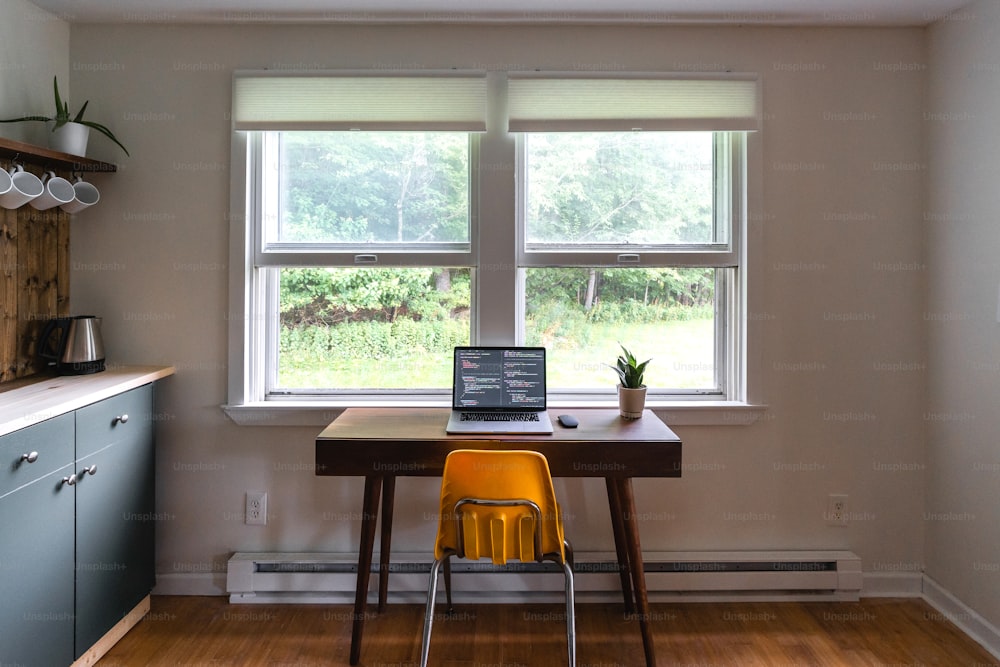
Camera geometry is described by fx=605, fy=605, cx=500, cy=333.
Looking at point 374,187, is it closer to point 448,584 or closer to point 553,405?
point 553,405

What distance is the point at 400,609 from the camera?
2.50 metres

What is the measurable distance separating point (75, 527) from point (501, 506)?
1409 millimetres

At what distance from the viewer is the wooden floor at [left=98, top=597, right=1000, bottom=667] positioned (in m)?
2.16

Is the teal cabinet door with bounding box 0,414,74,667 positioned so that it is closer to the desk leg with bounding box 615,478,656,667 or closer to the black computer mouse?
the black computer mouse

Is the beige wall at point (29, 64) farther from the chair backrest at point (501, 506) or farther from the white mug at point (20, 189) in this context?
the chair backrest at point (501, 506)

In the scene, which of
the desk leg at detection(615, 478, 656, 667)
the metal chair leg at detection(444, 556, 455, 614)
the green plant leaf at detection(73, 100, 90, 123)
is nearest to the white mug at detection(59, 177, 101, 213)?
the green plant leaf at detection(73, 100, 90, 123)

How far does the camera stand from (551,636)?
232 cm

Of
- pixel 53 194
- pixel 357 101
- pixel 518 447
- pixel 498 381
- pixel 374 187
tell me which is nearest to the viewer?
pixel 518 447

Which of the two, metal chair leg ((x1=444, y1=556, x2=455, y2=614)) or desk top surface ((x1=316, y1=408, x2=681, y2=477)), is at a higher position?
desk top surface ((x1=316, y1=408, x2=681, y2=477))

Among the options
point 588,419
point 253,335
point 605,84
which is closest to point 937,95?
point 605,84

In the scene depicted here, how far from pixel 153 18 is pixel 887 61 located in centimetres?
308

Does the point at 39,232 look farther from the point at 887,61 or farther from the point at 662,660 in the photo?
the point at 887,61

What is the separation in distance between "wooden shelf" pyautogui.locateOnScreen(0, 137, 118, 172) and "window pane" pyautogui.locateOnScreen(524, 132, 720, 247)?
5.69 ft

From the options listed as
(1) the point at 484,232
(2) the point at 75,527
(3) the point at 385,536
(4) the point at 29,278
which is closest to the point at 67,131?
(4) the point at 29,278
